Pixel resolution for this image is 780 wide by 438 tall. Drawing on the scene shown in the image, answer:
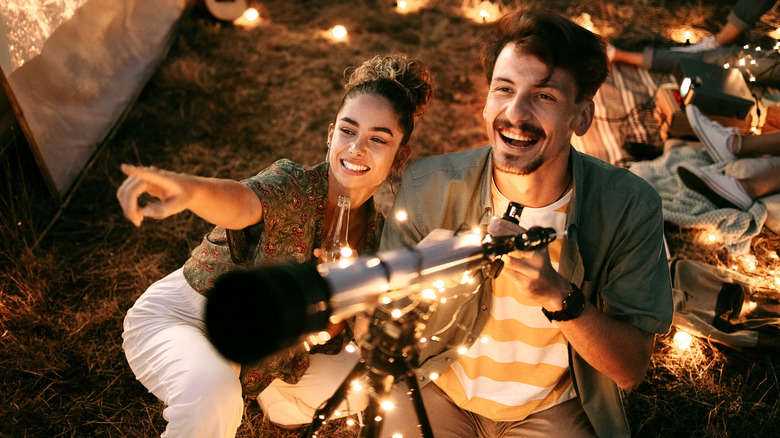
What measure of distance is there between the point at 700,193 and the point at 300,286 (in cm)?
387

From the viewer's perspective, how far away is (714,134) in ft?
13.5

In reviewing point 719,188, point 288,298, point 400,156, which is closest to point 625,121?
point 719,188

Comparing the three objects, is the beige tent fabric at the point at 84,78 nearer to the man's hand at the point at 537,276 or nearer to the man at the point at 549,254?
the man at the point at 549,254

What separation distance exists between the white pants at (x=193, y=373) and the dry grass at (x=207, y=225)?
11.0 inches

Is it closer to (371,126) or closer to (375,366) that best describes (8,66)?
(371,126)

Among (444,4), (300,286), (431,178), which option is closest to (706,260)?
(431,178)

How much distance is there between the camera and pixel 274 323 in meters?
0.93

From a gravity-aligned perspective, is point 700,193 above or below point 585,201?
below

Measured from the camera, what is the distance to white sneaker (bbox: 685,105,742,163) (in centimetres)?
407

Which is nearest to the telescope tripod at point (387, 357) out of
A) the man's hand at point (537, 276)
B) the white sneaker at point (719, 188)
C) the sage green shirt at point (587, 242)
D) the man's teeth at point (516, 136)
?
the man's hand at point (537, 276)

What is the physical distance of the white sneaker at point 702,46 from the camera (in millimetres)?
5484

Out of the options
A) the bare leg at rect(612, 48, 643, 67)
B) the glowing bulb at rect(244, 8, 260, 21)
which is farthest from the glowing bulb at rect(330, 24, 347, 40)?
the bare leg at rect(612, 48, 643, 67)

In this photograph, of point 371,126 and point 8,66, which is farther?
point 8,66

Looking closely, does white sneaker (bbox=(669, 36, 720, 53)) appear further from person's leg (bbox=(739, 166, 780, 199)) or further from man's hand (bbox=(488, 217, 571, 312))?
man's hand (bbox=(488, 217, 571, 312))
